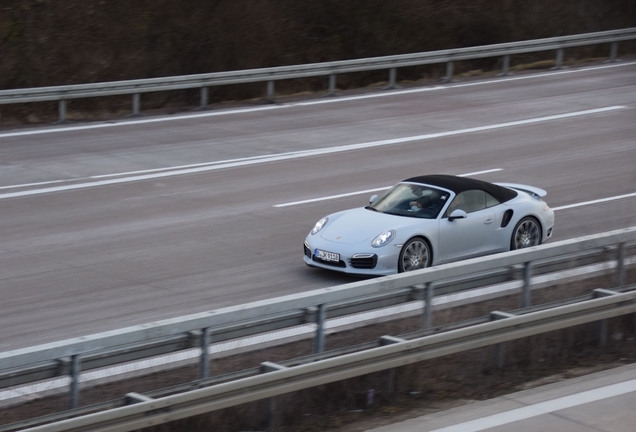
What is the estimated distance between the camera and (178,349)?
24.2 ft

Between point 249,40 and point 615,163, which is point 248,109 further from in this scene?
point 615,163

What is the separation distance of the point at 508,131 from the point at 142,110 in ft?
30.6

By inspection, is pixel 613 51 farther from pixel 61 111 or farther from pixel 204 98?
pixel 61 111

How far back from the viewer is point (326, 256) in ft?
40.4

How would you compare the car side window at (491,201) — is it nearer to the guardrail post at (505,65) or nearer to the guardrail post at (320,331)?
the guardrail post at (320,331)

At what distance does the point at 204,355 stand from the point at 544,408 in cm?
285

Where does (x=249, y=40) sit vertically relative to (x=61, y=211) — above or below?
above

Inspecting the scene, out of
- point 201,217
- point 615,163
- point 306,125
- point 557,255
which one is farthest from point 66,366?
point 306,125

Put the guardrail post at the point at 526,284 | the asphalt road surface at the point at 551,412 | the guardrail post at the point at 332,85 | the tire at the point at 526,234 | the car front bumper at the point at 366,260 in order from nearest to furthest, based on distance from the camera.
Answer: the asphalt road surface at the point at 551,412 → the guardrail post at the point at 526,284 → the car front bumper at the point at 366,260 → the tire at the point at 526,234 → the guardrail post at the point at 332,85

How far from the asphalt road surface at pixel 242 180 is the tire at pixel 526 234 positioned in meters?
0.89

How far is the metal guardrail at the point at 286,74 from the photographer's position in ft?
74.1

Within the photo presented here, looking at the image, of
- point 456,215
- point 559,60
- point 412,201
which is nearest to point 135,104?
point 412,201

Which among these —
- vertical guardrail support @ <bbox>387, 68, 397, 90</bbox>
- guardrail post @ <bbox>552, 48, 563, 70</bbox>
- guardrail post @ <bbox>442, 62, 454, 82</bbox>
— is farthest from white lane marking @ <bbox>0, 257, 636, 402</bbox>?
guardrail post @ <bbox>552, 48, 563, 70</bbox>

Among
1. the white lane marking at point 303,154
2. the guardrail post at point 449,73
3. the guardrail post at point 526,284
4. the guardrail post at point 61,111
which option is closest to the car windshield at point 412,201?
the guardrail post at point 526,284
